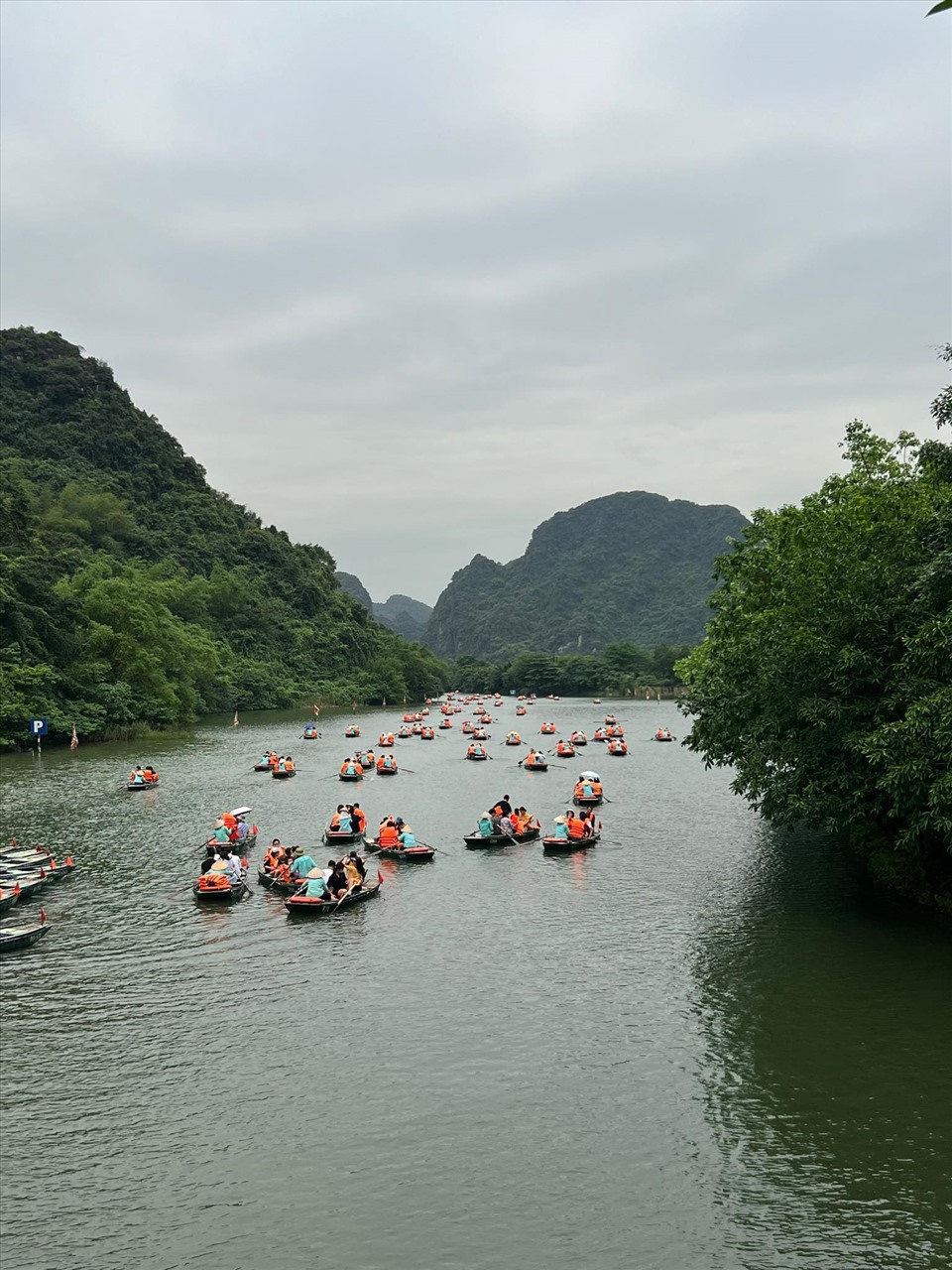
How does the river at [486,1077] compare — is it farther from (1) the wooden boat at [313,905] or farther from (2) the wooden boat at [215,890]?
(2) the wooden boat at [215,890]

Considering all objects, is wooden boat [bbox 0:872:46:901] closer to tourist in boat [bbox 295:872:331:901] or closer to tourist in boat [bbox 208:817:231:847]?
tourist in boat [bbox 208:817:231:847]

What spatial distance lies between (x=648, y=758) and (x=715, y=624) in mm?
34562

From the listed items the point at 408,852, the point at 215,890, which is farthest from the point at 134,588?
the point at 215,890

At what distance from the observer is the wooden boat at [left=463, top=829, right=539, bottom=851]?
→ 33.2 m

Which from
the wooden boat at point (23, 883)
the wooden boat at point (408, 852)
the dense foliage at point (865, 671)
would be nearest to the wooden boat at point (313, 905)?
the wooden boat at point (408, 852)

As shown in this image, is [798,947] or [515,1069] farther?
[798,947]

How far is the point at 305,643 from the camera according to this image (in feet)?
421

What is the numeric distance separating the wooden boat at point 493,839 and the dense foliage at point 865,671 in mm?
9556

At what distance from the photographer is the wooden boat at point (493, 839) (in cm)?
3316

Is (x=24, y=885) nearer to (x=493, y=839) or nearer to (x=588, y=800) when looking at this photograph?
(x=493, y=839)

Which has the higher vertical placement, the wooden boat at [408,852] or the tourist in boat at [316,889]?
the tourist in boat at [316,889]

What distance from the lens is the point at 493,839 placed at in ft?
109

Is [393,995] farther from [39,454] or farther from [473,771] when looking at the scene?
[39,454]

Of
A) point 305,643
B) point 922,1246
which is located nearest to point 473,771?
point 922,1246
